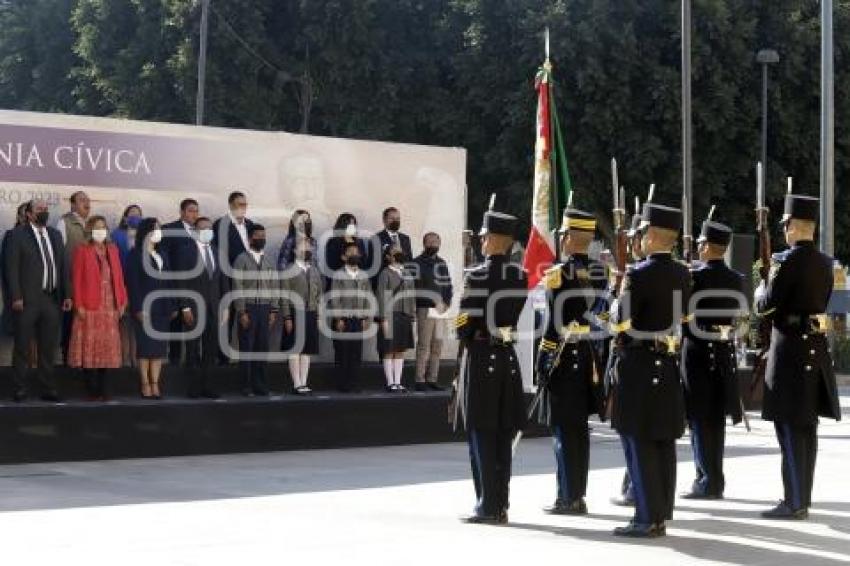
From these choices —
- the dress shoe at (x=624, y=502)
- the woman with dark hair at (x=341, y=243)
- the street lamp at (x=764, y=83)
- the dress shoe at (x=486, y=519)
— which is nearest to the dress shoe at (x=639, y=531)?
the dress shoe at (x=486, y=519)

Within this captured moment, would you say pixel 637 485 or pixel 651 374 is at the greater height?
pixel 651 374

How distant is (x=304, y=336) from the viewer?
16.1m

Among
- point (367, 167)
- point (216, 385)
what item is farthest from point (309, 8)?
point (216, 385)

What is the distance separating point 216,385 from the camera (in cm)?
1578

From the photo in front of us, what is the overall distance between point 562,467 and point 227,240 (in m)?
5.89

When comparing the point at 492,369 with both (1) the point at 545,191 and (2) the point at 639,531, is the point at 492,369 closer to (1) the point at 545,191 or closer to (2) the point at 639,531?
(2) the point at 639,531

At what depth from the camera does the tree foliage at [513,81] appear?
33094mm

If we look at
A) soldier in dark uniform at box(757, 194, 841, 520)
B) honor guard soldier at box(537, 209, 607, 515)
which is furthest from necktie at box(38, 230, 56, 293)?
soldier in dark uniform at box(757, 194, 841, 520)

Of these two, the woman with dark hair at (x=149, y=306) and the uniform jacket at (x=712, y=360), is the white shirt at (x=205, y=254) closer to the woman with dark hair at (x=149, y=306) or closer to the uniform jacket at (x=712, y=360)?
the woman with dark hair at (x=149, y=306)

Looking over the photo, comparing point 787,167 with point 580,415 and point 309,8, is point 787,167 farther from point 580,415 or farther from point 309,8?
point 580,415

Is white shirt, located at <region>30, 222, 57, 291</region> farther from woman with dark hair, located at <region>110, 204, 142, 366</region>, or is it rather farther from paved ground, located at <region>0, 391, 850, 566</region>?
paved ground, located at <region>0, 391, 850, 566</region>

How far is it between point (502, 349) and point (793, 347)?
1.92 meters

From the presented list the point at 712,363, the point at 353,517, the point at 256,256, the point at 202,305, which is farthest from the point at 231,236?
the point at 353,517

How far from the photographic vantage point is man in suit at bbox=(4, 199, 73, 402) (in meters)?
14.2
